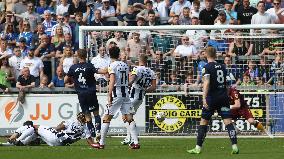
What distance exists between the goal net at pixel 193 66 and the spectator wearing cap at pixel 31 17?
4.05 meters

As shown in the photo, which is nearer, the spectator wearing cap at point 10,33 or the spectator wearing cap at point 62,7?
the spectator wearing cap at point 10,33

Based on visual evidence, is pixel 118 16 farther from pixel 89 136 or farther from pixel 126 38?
pixel 89 136

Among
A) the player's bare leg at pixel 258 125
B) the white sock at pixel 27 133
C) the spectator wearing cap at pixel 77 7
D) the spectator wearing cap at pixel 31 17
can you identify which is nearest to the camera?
the white sock at pixel 27 133

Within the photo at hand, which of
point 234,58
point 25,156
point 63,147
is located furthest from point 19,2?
point 25,156

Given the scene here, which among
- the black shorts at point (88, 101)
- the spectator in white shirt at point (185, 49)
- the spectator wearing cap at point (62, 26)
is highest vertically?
the spectator wearing cap at point (62, 26)

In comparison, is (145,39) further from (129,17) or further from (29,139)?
(29,139)

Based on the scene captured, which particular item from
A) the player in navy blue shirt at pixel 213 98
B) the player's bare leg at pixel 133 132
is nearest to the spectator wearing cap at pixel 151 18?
the player's bare leg at pixel 133 132

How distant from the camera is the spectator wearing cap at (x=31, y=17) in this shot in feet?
92.0

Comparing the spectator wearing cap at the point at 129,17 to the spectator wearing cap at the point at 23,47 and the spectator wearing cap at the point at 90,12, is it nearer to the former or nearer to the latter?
the spectator wearing cap at the point at 90,12

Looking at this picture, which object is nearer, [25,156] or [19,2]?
[25,156]

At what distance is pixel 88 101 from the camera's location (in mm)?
20531

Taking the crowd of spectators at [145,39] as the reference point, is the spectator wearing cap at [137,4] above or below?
above

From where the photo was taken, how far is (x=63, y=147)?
2012 centimetres

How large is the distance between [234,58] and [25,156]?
8.55m
